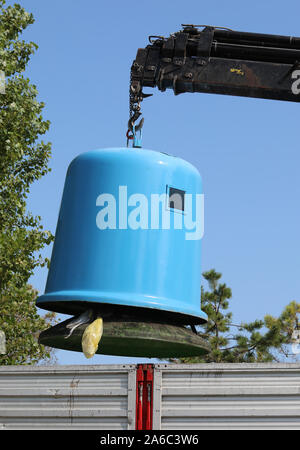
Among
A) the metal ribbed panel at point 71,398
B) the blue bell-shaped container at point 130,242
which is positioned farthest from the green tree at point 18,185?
the blue bell-shaped container at point 130,242

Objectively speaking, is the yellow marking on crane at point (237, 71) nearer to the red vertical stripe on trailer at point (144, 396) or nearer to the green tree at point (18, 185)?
the red vertical stripe on trailer at point (144, 396)

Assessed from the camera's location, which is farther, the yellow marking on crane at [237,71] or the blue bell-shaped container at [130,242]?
the yellow marking on crane at [237,71]

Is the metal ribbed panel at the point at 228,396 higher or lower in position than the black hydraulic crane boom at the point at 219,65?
lower

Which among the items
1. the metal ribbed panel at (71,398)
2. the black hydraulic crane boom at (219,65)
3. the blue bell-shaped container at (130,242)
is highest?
the black hydraulic crane boom at (219,65)

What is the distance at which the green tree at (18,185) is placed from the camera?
14680 millimetres

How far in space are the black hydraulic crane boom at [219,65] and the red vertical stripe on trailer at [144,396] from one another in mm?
3947

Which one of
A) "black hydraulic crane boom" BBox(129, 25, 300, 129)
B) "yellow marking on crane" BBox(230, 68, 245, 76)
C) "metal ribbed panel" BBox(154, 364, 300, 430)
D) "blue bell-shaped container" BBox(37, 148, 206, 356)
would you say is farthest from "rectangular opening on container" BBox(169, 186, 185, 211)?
"metal ribbed panel" BBox(154, 364, 300, 430)

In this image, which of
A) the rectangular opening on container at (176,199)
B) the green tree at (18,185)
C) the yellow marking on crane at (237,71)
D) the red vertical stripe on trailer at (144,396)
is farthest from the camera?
the green tree at (18,185)

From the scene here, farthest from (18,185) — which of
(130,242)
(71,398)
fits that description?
(130,242)

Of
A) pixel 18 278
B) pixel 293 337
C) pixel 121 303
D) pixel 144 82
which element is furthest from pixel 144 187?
pixel 293 337

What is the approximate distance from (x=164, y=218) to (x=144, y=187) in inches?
10.0

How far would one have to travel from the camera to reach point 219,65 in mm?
6297

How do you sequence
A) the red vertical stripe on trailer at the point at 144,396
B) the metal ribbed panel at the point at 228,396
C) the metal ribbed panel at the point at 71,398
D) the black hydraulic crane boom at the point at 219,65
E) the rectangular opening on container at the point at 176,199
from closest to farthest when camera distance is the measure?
the rectangular opening on container at the point at 176,199 → the black hydraulic crane boom at the point at 219,65 → the metal ribbed panel at the point at 228,396 → the red vertical stripe on trailer at the point at 144,396 → the metal ribbed panel at the point at 71,398
